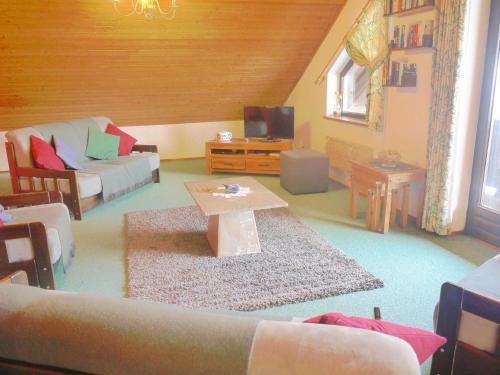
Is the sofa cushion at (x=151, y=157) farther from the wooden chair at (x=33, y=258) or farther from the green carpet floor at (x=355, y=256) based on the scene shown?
the wooden chair at (x=33, y=258)

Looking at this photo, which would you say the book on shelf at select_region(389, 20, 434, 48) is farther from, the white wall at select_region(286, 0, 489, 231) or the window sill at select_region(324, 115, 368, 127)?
the window sill at select_region(324, 115, 368, 127)

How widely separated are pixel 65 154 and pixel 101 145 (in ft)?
2.34

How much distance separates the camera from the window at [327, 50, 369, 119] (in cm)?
535

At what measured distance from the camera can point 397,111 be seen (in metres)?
4.03

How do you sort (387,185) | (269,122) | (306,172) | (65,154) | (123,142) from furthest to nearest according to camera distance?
1. (269,122)
2. (123,142)
3. (306,172)
4. (65,154)
5. (387,185)

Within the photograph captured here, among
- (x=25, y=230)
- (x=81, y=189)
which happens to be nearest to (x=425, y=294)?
(x=25, y=230)

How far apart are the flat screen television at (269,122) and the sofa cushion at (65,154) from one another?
2556mm

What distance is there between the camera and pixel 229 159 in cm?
594

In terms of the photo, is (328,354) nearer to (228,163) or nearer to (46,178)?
(46,178)

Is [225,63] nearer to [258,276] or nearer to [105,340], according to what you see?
[258,276]

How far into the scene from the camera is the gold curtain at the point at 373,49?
410 cm

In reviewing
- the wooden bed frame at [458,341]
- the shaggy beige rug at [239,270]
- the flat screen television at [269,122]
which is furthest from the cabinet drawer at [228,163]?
the wooden bed frame at [458,341]

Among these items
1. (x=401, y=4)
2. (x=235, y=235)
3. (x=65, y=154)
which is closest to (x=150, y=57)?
(x=65, y=154)

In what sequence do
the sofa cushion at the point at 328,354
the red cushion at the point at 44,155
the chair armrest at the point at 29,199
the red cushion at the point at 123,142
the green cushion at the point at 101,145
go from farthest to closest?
1. the red cushion at the point at 123,142
2. the green cushion at the point at 101,145
3. the red cushion at the point at 44,155
4. the chair armrest at the point at 29,199
5. the sofa cushion at the point at 328,354
